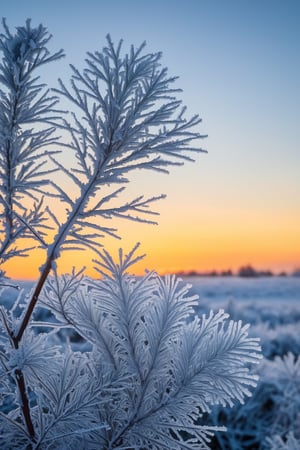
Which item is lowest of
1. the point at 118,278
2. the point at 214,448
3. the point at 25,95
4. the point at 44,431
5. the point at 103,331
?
the point at 214,448

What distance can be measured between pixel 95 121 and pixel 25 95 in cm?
15

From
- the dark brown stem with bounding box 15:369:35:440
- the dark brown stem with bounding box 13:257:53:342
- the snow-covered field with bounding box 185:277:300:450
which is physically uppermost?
the dark brown stem with bounding box 13:257:53:342

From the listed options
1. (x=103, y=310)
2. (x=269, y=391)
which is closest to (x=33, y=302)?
(x=103, y=310)

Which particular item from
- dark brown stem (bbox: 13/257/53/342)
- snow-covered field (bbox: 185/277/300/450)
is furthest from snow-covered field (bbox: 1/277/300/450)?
dark brown stem (bbox: 13/257/53/342)

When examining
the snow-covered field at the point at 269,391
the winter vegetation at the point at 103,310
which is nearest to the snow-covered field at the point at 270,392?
the snow-covered field at the point at 269,391

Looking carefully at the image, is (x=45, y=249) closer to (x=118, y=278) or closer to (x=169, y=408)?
(x=118, y=278)

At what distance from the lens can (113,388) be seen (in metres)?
1.05

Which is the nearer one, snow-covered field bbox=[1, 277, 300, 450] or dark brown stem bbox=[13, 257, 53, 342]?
dark brown stem bbox=[13, 257, 53, 342]

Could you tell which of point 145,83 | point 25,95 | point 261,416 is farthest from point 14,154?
point 261,416

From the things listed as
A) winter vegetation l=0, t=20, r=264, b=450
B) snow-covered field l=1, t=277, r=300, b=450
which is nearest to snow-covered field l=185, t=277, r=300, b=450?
snow-covered field l=1, t=277, r=300, b=450

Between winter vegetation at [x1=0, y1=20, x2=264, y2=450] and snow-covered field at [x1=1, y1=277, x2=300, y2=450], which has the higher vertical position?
winter vegetation at [x1=0, y1=20, x2=264, y2=450]

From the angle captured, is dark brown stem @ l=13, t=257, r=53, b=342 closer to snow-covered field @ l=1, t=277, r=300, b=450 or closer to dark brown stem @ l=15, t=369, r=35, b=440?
dark brown stem @ l=15, t=369, r=35, b=440

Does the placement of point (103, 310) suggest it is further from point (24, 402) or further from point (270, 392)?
point (270, 392)

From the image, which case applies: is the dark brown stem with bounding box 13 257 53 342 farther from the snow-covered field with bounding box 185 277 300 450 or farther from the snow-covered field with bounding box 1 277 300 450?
the snow-covered field with bounding box 185 277 300 450
